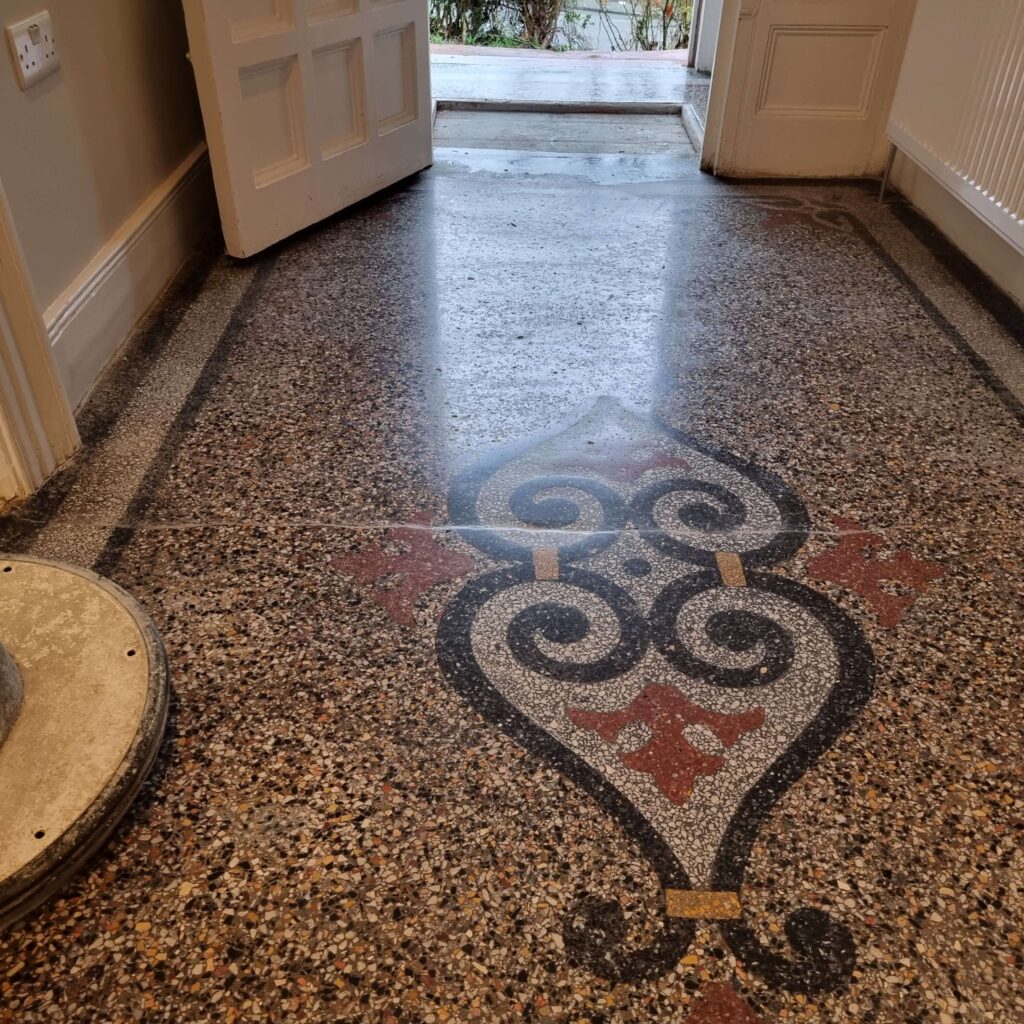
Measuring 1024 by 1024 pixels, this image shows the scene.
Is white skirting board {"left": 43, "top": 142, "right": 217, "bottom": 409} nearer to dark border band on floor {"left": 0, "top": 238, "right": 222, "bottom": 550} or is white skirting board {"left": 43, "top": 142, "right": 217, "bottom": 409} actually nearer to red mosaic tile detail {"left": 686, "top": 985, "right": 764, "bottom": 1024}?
dark border band on floor {"left": 0, "top": 238, "right": 222, "bottom": 550}

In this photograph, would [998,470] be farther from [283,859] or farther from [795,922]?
[283,859]

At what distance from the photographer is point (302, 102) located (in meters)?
2.54

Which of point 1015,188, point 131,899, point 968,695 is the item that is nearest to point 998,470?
point 968,695

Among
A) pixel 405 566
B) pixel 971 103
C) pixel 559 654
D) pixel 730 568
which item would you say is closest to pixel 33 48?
pixel 405 566

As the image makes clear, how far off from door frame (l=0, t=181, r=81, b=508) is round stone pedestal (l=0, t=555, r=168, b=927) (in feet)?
1.06

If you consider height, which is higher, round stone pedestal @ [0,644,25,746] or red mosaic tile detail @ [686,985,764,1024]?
round stone pedestal @ [0,644,25,746]

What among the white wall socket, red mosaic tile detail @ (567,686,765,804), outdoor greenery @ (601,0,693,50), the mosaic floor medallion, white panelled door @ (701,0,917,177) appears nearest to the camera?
the mosaic floor medallion

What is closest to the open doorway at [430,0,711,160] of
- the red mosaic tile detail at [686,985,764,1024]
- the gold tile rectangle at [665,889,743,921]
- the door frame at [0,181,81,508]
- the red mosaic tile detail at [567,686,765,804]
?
the door frame at [0,181,81,508]

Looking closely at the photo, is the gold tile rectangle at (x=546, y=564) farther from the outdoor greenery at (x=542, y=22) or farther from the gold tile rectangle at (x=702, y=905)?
the outdoor greenery at (x=542, y=22)

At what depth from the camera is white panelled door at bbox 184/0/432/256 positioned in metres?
2.29

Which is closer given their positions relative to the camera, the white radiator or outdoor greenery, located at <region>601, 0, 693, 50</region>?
the white radiator

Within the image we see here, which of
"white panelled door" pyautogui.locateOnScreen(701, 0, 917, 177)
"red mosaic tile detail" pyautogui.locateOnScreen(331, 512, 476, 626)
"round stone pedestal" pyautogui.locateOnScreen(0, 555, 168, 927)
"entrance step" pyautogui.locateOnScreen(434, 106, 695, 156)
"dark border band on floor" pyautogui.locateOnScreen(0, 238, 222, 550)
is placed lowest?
"red mosaic tile detail" pyautogui.locateOnScreen(331, 512, 476, 626)

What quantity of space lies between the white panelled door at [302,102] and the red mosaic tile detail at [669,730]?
188 cm

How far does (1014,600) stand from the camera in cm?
142
